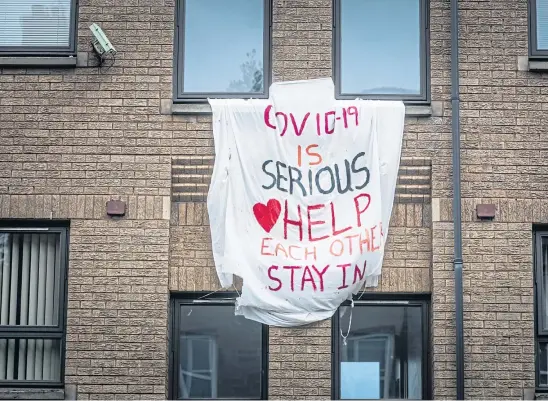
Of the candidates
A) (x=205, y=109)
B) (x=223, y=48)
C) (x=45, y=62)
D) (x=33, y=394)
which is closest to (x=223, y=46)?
(x=223, y=48)

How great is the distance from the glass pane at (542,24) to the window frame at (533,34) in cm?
5

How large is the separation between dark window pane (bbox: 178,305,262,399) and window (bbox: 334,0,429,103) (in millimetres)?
2470

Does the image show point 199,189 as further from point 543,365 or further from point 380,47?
point 543,365

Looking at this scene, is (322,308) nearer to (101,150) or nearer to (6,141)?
(101,150)

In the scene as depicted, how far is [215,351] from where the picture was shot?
1132 cm

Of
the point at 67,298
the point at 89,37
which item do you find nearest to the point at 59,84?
the point at 89,37

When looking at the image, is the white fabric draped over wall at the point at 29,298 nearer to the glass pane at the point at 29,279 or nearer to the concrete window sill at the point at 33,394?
the glass pane at the point at 29,279

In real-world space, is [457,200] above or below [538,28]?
below

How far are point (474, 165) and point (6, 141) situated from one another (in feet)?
14.8

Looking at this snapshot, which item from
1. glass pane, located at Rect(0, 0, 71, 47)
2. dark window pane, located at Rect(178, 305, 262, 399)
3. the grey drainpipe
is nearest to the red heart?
dark window pane, located at Rect(178, 305, 262, 399)

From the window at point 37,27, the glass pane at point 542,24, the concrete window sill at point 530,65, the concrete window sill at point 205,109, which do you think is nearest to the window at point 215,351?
the concrete window sill at point 205,109

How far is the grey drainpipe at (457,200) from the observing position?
35.9ft

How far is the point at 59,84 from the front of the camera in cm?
1156

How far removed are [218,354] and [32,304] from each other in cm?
187
